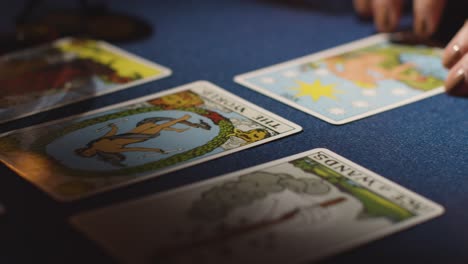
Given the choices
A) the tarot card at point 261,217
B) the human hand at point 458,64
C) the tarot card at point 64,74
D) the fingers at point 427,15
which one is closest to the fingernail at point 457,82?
the human hand at point 458,64

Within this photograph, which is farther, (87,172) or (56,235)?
(87,172)

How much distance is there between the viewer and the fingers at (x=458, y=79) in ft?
4.02

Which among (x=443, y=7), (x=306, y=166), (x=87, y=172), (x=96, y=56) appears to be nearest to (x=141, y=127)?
(x=87, y=172)

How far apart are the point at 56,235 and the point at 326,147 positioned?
1.47 feet

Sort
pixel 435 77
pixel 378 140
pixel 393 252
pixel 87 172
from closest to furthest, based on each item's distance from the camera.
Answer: pixel 393 252, pixel 87 172, pixel 378 140, pixel 435 77

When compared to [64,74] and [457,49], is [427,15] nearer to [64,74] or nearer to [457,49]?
[457,49]

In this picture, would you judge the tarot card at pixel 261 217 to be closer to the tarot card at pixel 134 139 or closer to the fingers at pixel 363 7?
the tarot card at pixel 134 139

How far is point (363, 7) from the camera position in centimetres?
164

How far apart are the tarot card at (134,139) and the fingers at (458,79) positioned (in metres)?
0.33

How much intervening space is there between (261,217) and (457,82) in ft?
1.87

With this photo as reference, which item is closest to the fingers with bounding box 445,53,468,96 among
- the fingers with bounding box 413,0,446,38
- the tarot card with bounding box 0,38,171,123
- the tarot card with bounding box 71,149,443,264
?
the fingers with bounding box 413,0,446,38

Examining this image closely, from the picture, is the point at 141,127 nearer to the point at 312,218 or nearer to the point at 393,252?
the point at 312,218

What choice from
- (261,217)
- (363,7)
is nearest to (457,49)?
(363,7)

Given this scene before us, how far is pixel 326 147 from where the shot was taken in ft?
3.49
